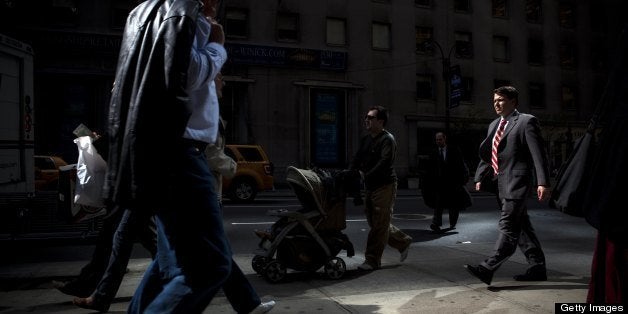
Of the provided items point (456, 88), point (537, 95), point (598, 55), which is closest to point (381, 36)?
point (456, 88)

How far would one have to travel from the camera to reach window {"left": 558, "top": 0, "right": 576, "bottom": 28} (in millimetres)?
34688

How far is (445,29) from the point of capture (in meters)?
30.7

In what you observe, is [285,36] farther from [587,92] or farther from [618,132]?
[618,132]

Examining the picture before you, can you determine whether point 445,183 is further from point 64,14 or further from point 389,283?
point 64,14

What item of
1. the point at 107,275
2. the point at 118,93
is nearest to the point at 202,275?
the point at 118,93

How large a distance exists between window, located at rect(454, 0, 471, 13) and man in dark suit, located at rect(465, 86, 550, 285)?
94.1 ft

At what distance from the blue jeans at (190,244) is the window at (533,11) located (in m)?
35.9

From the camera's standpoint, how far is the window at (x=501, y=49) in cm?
3238

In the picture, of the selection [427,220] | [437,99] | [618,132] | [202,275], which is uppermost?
[437,99]

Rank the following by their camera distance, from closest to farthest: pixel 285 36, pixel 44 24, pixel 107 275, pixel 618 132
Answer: pixel 618 132 < pixel 107 275 < pixel 44 24 < pixel 285 36

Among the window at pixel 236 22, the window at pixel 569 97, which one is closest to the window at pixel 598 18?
the window at pixel 569 97

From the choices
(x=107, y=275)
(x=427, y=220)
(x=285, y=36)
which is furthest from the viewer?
(x=285, y=36)

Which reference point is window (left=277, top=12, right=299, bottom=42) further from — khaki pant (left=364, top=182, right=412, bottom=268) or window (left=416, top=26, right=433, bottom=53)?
khaki pant (left=364, top=182, right=412, bottom=268)

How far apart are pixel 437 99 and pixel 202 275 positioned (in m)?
29.5
